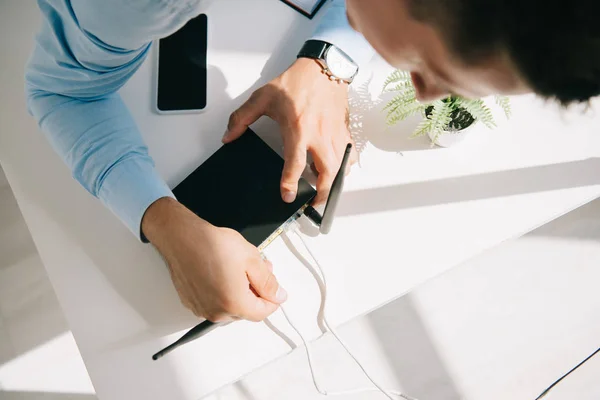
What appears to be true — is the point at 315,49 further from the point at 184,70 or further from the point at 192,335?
the point at 192,335

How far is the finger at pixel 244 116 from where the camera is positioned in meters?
0.76

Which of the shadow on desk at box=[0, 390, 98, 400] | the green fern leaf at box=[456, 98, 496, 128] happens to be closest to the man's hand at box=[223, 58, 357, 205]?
the green fern leaf at box=[456, 98, 496, 128]

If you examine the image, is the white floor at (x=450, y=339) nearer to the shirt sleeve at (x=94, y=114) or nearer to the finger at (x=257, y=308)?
the finger at (x=257, y=308)

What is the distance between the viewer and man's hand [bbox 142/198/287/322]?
0.66 metres

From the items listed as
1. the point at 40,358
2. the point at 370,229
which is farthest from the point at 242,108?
the point at 40,358

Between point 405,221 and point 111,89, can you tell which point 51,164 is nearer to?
point 111,89

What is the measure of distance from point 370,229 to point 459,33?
0.45 m

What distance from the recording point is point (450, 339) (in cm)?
141

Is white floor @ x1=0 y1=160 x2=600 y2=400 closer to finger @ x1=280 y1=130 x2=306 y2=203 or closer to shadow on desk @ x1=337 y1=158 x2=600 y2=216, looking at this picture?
shadow on desk @ x1=337 y1=158 x2=600 y2=216

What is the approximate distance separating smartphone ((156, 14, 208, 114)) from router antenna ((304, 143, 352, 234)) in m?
0.29

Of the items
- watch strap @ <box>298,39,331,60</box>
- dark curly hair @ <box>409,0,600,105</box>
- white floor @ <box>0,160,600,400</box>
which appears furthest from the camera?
white floor @ <box>0,160,600,400</box>

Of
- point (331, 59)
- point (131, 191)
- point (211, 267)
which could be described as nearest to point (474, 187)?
point (331, 59)

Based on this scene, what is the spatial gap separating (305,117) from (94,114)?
1.17ft

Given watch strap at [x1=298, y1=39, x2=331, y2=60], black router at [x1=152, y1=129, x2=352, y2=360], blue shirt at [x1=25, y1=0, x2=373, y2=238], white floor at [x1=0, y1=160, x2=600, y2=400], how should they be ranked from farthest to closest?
white floor at [x1=0, y1=160, x2=600, y2=400] < watch strap at [x1=298, y1=39, x2=331, y2=60] < black router at [x1=152, y1=129, x2=352, y2=360] < blue shirt at [x1=25, y1=0, x2=373, y2=238]
